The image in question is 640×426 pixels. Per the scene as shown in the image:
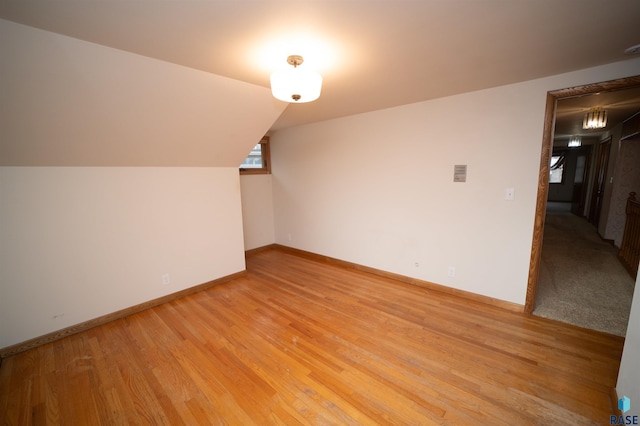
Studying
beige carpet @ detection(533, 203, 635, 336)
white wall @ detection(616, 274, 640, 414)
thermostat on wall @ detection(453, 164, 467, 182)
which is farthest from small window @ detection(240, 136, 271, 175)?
white wall @ detection(616, 274, 640, 414)

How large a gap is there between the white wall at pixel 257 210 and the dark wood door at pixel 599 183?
7.22m

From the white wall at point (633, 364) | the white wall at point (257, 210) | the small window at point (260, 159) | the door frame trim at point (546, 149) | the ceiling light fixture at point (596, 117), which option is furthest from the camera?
the small window at point (260, 159)

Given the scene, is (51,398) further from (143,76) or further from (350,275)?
(350,275)

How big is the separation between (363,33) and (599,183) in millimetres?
7885

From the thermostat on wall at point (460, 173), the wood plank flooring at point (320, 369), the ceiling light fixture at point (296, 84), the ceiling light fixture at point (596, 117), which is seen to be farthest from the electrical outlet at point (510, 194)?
the ceiling light fixture at point (596, 117)

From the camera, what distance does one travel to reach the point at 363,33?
1517mm

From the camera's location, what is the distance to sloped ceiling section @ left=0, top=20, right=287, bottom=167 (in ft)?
5.19

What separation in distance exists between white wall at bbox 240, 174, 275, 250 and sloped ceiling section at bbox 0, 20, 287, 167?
1646mm

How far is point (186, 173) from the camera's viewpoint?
9.84 feet

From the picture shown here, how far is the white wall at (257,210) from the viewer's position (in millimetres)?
4523

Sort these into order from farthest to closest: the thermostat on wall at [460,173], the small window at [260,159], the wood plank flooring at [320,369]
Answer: the small window at [260,159] < the thermostat on wall at [460,173] < the wood plank flooring at [320,369]

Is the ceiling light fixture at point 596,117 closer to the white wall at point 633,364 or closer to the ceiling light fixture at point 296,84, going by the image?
the white wall at point 633,364

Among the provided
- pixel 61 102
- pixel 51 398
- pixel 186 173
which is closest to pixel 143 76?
pixel 61 102

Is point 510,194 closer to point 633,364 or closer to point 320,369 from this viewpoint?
point 633,364
